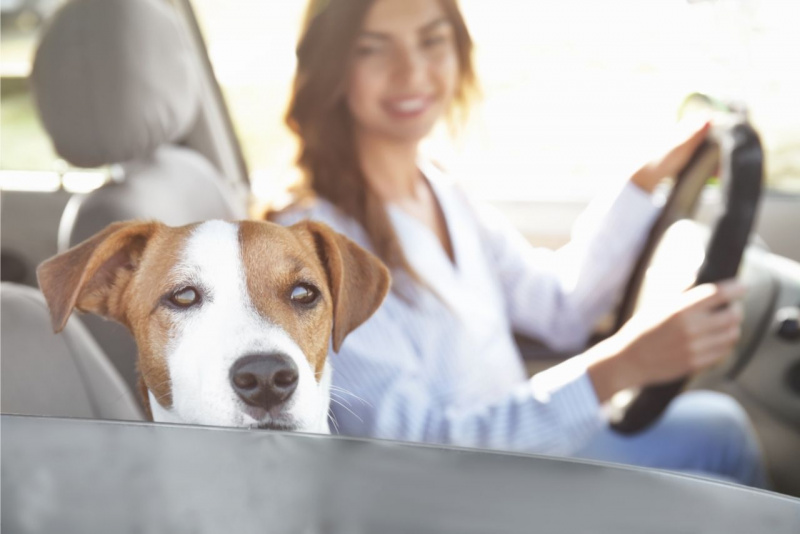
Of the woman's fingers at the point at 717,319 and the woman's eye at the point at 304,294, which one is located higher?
the woman's eye at the point at 304,294

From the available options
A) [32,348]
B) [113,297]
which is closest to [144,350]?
[113,297]

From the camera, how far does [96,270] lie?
67 cm

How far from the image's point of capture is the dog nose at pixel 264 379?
1.99ft

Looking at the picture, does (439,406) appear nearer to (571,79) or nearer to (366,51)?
(366,51)

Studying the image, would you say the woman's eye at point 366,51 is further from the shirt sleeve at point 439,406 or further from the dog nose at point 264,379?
the dog nose at point 264,379

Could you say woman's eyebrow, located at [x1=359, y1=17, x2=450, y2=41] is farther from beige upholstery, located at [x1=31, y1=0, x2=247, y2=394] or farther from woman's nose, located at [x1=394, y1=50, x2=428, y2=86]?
beige upholstery, located at [x1=31, y1=0, x2=247, y2=394]

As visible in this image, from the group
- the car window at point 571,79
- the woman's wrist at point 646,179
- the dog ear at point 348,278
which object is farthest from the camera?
the woman's wrist at point 646,179

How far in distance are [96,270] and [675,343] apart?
81 centimetres

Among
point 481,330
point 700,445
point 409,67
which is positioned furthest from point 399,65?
point 700,445

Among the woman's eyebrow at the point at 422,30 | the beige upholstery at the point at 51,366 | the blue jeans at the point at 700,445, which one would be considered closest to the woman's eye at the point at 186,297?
the beige upholstery at the point at 51,366

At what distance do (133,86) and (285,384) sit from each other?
548mm

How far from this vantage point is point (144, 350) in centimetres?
68

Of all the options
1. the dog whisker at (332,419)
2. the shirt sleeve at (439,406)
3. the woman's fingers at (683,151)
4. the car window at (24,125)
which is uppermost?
the car window at (24,125)

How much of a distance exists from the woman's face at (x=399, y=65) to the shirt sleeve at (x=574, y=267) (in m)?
0.43
